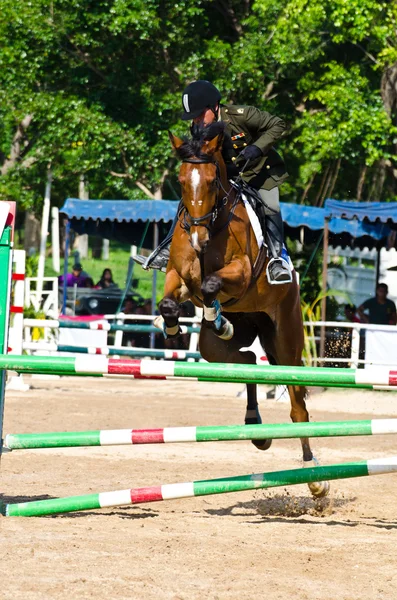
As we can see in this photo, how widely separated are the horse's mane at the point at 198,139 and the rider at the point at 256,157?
0.58 ft

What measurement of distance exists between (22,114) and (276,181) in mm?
16949

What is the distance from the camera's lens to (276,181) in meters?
7.11

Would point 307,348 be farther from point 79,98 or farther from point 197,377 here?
point 79,98

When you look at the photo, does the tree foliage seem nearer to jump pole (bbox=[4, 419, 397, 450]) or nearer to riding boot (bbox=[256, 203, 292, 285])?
riding boot (bbox=[256, 203, 292, 285])

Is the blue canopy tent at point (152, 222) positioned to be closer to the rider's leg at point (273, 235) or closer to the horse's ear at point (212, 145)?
the rider's leg at point (273, 235)

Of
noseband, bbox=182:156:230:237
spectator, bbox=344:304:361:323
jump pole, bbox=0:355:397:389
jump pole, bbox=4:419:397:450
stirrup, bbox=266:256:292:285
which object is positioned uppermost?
noseband, bbox=182:156:230:237

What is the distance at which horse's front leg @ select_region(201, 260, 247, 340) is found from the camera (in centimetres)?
608

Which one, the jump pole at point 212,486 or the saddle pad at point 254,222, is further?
Answer: the saddle pad at point 254,222

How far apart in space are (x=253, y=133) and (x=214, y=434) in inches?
107

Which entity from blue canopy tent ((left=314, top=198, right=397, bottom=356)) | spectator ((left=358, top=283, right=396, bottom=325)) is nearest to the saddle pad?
blue canopy tent ((left=314, top=198, right=397, bottom=356))

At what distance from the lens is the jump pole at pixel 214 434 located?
4.77m

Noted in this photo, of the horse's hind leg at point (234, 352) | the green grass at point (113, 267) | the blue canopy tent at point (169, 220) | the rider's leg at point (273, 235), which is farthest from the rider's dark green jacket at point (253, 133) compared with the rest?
the green grass at point (113, 267)

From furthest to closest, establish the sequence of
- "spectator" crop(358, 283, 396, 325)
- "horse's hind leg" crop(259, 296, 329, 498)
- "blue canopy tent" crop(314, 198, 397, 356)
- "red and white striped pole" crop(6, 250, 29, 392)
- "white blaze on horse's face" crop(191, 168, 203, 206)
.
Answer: "spectator" crop(358, 283, 396, 325)
"blue canopy tent" crop(314, 198, 397, 356)
"red and white striped pole" crop(6, 250, 29, 392)
"horse's hind leg" crop(259, 296, 329, 498)
"white blaze on horse's face" crop(191, 168, 203, 206)

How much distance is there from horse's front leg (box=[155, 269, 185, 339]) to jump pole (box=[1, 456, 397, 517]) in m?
1.36
